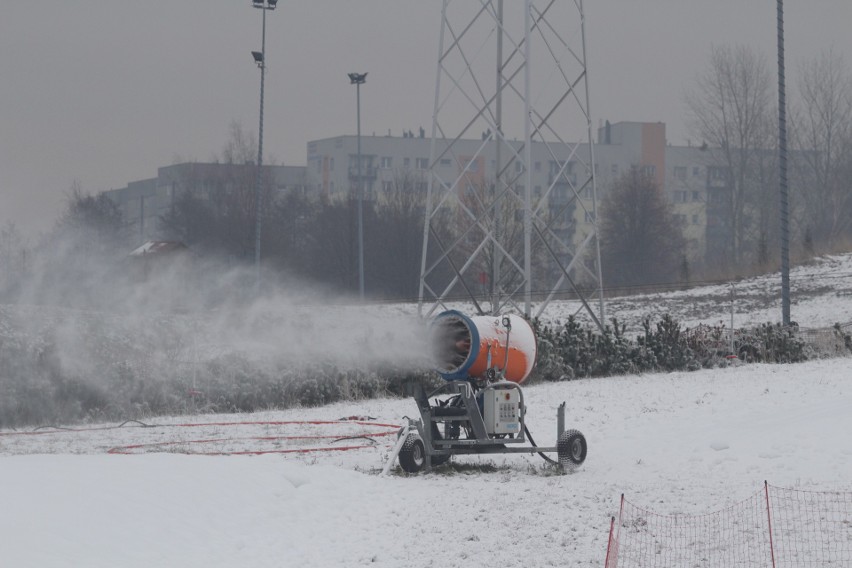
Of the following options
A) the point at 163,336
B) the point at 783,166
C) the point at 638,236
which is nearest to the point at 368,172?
the point at 638,236

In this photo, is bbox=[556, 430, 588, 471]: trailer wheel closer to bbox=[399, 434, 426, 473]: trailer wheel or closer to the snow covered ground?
the snow covered ground

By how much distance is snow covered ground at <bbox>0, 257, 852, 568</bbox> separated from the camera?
11.4 metres

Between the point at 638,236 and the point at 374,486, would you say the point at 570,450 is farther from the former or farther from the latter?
the point at 638,236

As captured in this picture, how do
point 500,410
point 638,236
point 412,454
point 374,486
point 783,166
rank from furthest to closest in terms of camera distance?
point 638,236
point 783,166
point 500,410
point 412,454
point 374,486

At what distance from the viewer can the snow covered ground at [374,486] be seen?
1141 cm

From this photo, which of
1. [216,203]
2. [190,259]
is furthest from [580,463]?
[216,203]

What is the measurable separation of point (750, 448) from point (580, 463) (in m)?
Answer: 2.79

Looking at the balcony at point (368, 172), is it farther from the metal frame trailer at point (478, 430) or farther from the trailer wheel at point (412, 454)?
Answer: the trailer wheel at point (412, 454)

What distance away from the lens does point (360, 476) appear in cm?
1584

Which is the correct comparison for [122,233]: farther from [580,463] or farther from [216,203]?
[580,463]

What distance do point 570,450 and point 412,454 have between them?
7.87ft

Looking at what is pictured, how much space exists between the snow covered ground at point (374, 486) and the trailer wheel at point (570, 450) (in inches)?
12.3

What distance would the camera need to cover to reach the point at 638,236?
87000mm

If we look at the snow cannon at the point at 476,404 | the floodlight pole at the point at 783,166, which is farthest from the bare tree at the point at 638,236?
the snow cannon at the point at 476,404
